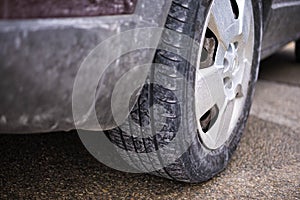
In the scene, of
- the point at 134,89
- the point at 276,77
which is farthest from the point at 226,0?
the point at 276,77

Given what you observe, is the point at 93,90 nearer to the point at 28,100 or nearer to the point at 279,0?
the point at 28,100

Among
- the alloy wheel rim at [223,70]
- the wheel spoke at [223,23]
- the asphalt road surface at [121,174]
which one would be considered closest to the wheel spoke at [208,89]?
the alloy wheel rim at [223,70]

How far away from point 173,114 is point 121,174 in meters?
0.48

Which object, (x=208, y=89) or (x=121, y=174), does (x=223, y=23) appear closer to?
(x=208, y=89)

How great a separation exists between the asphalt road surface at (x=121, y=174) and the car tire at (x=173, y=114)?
0.10 meters

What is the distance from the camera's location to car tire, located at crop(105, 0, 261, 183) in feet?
4.59

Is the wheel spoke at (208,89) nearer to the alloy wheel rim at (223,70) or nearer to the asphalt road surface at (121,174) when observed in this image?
the alloy wheel rim at (223,70)

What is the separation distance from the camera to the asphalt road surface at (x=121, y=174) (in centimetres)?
167

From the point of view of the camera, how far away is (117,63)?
1.19 m

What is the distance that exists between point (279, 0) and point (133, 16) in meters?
1.31

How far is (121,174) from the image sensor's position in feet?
5.95

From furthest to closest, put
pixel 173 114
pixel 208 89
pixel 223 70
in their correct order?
pixel 223 70 → pixel 208 89 → pixel 173 114

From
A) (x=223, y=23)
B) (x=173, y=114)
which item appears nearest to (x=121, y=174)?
(x=173, y=114)

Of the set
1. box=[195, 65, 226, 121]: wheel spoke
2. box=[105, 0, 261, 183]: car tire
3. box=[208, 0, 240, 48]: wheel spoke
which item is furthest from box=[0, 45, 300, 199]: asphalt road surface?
box=[208, 0, 240, 48]: wheel spoke
